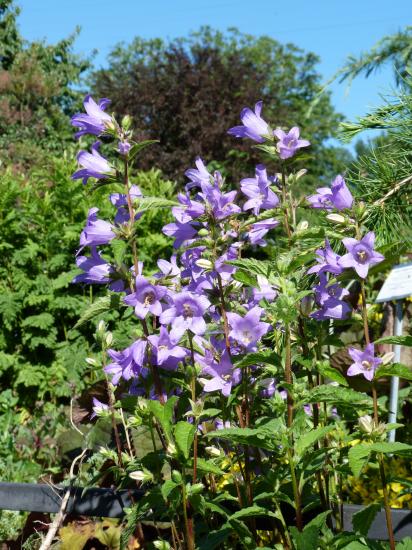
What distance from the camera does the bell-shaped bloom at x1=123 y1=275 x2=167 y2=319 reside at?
1.66m

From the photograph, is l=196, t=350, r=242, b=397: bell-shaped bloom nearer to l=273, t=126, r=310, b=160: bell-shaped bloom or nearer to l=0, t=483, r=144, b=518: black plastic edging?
l=273, t=126, r=310, b=160: bell-shaped bloom

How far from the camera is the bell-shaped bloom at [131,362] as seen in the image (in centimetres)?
169

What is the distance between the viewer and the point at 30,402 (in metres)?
5.43

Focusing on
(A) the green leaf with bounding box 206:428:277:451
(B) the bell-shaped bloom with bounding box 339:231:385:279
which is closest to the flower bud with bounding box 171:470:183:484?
(A) the green leaf with bounding box 206:428:277:451

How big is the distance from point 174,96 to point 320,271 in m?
17.3

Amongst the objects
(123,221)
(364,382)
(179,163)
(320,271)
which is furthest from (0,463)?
(179,163)

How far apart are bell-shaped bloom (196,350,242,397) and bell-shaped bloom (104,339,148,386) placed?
137 millimetres

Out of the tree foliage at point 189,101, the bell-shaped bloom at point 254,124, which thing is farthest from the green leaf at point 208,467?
the tree foliage at point 189,101

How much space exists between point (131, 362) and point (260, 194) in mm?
509

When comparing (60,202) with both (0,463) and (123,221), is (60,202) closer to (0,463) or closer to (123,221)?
(0,463)

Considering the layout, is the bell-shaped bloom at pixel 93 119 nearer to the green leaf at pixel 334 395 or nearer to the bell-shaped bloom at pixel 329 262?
the bell-shaped bloom at pixel 329 262

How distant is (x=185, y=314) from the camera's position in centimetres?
167

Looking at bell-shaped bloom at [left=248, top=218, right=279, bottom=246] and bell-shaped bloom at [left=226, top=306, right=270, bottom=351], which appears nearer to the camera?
bell-shaped bloom at [left=226, top=306, right=270, bottom=351]

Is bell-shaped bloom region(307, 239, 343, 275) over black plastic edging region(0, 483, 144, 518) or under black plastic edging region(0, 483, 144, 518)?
over
